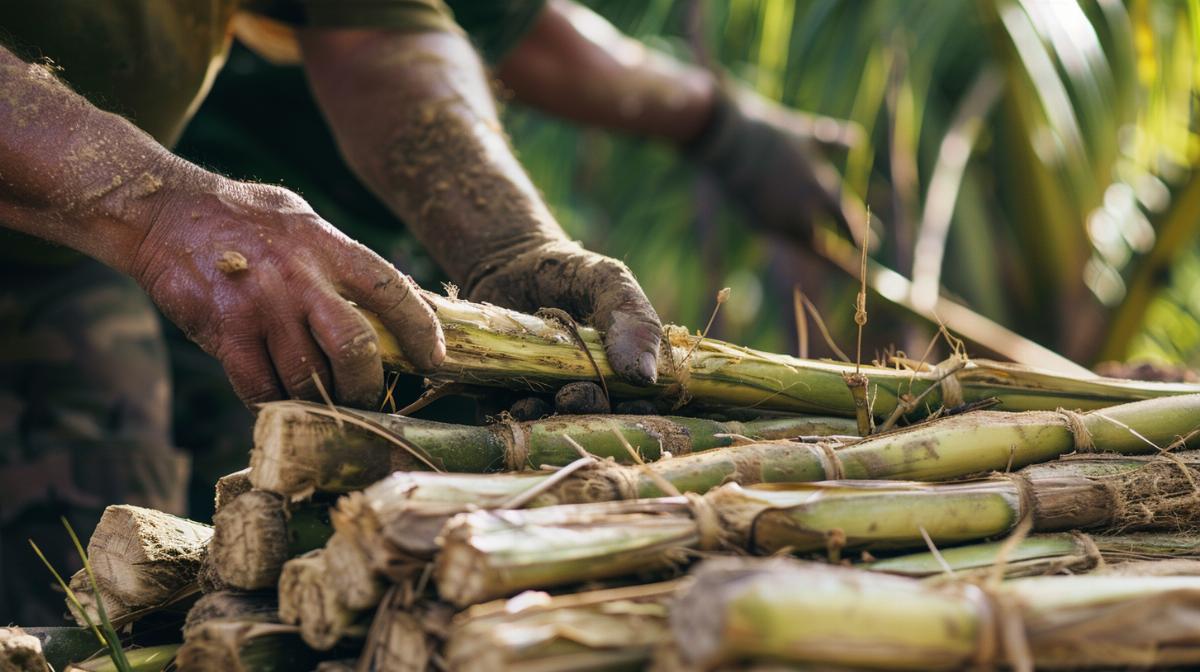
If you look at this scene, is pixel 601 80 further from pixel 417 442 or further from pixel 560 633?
pixel 560 633

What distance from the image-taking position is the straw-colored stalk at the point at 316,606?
99 centimetres

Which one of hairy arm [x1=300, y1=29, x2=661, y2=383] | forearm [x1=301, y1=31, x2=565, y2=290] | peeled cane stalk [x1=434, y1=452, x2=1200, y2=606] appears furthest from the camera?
forearm [x1=301, y1=31, x2=565, y2=290]

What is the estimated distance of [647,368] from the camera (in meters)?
1.33

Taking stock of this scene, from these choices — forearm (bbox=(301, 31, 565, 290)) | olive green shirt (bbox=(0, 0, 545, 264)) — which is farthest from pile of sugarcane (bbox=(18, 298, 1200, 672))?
olive green shirt (bbox=(0, 0, 545, 264))

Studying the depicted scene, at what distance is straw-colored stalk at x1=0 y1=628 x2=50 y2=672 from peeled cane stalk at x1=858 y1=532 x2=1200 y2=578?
0.94 metres

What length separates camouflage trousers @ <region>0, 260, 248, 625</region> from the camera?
2.15m

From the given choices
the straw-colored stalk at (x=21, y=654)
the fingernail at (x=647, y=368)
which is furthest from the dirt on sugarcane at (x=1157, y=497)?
the straw-colored stalk at (x=21, y=654)

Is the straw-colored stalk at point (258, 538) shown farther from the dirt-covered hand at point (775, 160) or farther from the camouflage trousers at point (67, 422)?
the dirt-covered hand at point (775, 160)

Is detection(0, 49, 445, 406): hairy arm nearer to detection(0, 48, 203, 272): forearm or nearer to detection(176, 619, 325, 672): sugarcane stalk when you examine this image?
detection(0, 48, 203, 272): forearm

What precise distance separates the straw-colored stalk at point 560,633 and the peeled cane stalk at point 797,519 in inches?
1.3

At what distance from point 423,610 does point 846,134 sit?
3.27 metres

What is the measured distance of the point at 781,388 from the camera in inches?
58.1

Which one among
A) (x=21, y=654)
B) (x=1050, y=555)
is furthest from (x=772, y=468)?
(x=21, y=654)

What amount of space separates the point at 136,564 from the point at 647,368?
0.68 metres
